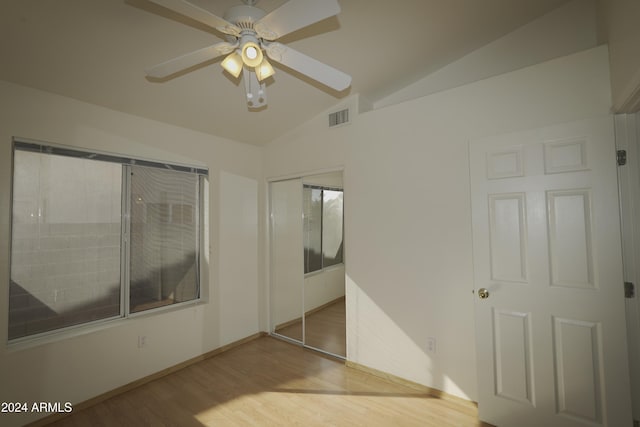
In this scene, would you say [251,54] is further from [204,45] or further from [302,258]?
[302,258]

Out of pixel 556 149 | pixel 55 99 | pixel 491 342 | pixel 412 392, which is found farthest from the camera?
pixel 412 392

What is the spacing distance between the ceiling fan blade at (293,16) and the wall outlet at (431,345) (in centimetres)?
257

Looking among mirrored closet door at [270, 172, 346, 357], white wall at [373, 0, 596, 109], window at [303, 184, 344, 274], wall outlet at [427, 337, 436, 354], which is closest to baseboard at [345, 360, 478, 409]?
wall outlet at [427, 337, 436, 354]

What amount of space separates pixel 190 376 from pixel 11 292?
165cm

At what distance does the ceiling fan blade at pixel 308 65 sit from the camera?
1445mm

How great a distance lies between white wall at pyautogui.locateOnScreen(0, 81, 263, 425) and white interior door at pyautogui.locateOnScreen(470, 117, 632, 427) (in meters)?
2.74

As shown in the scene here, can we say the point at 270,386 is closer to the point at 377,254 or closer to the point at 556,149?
the point at 377,254

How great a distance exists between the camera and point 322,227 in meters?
4.46

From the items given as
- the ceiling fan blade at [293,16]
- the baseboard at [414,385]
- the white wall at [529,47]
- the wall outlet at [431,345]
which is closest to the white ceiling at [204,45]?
the white wall at [529,47]

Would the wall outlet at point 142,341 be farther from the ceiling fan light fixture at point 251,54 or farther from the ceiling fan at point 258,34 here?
the ceiling fan light fixture at point 251,54

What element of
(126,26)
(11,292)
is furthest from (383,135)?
(11,292)

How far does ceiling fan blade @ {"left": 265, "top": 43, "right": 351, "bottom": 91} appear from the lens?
1.45 meters

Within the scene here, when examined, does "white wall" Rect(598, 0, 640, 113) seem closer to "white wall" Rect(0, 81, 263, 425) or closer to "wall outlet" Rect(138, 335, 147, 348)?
"white wall" Rect(0, 81, 263, 425)

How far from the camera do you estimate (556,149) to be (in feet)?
6.49
